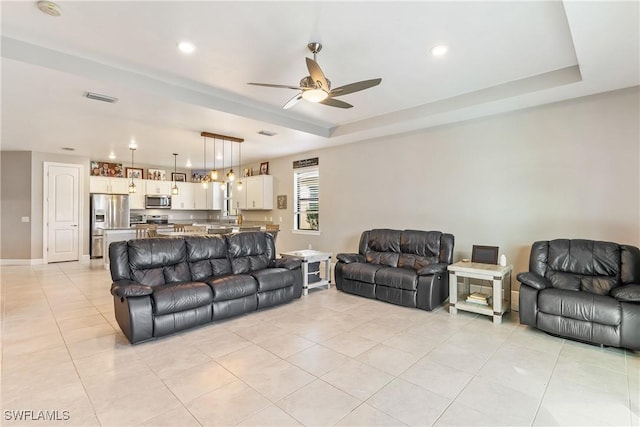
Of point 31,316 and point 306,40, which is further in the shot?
point 31,316

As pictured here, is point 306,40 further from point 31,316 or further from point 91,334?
point 31,316

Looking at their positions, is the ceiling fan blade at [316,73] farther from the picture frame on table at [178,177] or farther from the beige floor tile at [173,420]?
the picture frame on table at [178,177]

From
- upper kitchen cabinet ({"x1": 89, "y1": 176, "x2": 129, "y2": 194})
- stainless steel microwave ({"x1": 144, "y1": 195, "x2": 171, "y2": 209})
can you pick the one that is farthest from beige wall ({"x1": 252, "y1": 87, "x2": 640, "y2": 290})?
upper kitchen cabinet ({"x1": 89, "y1": 176, "x2": 129, "y2": 194})

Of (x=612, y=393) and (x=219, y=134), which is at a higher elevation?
(x=219, y=134)

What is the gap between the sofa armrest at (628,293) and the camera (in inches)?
111

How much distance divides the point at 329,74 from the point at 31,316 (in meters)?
4.69

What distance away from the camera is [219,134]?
218 inches

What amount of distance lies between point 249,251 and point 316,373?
242 cm

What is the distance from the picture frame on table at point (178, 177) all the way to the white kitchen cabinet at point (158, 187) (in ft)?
0.96

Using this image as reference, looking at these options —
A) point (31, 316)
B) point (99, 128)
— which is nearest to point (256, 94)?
point (99, 128)

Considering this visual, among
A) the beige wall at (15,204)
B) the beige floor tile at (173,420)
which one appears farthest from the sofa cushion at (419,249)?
the beige wall at (15,204)

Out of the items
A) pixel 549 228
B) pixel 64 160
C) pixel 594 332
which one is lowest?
pixel 594 332

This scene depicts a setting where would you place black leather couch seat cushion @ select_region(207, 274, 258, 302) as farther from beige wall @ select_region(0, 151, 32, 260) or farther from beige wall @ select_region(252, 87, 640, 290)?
beige wall @ select_region(0, 151, 32, 260)

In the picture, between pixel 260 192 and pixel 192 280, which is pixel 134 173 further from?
pixel 192 280
